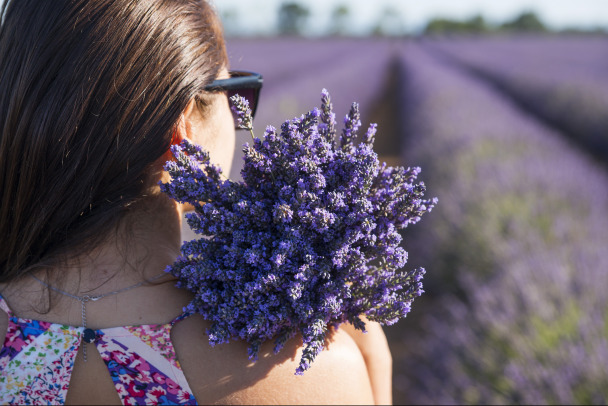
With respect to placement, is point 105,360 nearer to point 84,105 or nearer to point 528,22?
point 84,105

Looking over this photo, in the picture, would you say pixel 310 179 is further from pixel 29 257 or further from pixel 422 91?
pixel 422 91

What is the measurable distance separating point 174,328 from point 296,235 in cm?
33

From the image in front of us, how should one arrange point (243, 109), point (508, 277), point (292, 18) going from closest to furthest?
point (243, 109) < point (508, 277) < point (292, 18)

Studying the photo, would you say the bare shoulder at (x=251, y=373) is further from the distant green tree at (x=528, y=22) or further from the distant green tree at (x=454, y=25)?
the distant green tree at (x=454, y=25)

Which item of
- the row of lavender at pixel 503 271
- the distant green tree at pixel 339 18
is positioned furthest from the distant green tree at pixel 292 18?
the row of lavender at pixel 503 271

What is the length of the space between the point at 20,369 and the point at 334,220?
703mm

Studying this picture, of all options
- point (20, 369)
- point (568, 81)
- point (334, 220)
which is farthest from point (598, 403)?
point (568, 81)

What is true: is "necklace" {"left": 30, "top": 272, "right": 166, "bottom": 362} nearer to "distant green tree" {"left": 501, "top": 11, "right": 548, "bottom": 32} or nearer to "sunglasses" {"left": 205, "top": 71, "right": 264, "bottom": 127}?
"sunglasses" {"left": 205, "top": 71, "right": 264, "bottom": 127}

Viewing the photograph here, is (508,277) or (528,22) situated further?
(528,22)

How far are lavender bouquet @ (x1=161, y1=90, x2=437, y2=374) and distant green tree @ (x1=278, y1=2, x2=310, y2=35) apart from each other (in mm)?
80328

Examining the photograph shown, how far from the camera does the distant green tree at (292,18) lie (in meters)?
78.4

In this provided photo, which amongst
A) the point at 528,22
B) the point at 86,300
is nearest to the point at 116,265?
the point at 86,300

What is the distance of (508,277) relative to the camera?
296 centimetres

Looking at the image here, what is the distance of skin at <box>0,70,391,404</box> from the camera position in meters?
1.02
